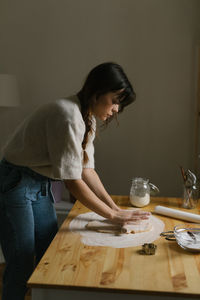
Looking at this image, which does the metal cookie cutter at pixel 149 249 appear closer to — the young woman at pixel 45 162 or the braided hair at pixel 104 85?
the young woman at pixel 45 162

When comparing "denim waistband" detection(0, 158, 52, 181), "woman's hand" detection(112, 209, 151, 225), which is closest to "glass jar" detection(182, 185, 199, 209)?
"woman's hand" detection(112, 209, 151, 225)

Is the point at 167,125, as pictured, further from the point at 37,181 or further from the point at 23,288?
the point at 23,288

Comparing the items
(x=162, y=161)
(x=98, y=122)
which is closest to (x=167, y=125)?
(x=162, y=161)

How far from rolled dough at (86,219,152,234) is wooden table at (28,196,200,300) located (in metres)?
0.12

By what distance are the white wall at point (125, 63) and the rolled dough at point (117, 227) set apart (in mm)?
1208

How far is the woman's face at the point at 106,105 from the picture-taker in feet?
4.15

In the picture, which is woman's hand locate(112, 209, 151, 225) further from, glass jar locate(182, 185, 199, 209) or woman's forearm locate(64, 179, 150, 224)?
glass jar locate(182, 185, 199, 209)

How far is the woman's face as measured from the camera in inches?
49.8

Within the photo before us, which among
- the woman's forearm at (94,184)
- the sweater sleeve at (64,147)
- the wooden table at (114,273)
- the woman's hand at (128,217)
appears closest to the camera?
the wooden table at (114,273)

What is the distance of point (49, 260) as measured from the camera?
1.03 m

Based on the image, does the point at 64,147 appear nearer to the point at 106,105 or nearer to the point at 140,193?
the point at 106,105

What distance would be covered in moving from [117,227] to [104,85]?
54 centimetres


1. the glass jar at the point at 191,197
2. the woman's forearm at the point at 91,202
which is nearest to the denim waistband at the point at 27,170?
the woman's forearm at the point at 91,202

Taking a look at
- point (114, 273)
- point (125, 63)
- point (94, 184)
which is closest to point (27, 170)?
point (94, 184)
